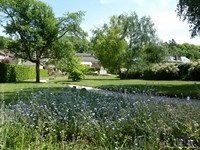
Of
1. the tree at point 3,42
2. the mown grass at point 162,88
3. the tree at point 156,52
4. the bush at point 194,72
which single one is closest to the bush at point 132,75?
the tree at point 156,52

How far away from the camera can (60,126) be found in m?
6.59

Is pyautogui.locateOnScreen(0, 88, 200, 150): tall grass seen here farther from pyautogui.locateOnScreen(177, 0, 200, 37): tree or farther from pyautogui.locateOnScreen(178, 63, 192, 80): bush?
pyautogui.locateOnScreen(178, 63, 192, 80): bush

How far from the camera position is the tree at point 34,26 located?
3734cm

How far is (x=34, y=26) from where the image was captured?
38156 mm

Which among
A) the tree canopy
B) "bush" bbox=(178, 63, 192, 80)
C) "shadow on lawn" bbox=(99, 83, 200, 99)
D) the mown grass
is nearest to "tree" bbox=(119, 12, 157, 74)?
the tree canopy

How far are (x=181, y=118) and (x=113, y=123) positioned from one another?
117 cm

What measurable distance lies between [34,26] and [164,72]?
51.8 feet

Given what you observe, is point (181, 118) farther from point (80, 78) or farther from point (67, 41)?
point (67, 41)

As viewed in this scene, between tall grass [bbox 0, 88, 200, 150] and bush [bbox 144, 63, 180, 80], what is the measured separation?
33.3m

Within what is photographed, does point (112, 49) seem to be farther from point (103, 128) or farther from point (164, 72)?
point (103, 128)

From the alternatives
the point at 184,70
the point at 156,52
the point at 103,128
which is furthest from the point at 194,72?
the point at 103,128

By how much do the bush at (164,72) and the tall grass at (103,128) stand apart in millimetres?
33335

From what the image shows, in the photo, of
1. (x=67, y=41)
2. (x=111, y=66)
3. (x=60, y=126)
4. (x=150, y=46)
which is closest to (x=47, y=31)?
(x=67, y=41)

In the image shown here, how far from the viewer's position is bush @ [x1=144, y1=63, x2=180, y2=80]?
1572 inches
